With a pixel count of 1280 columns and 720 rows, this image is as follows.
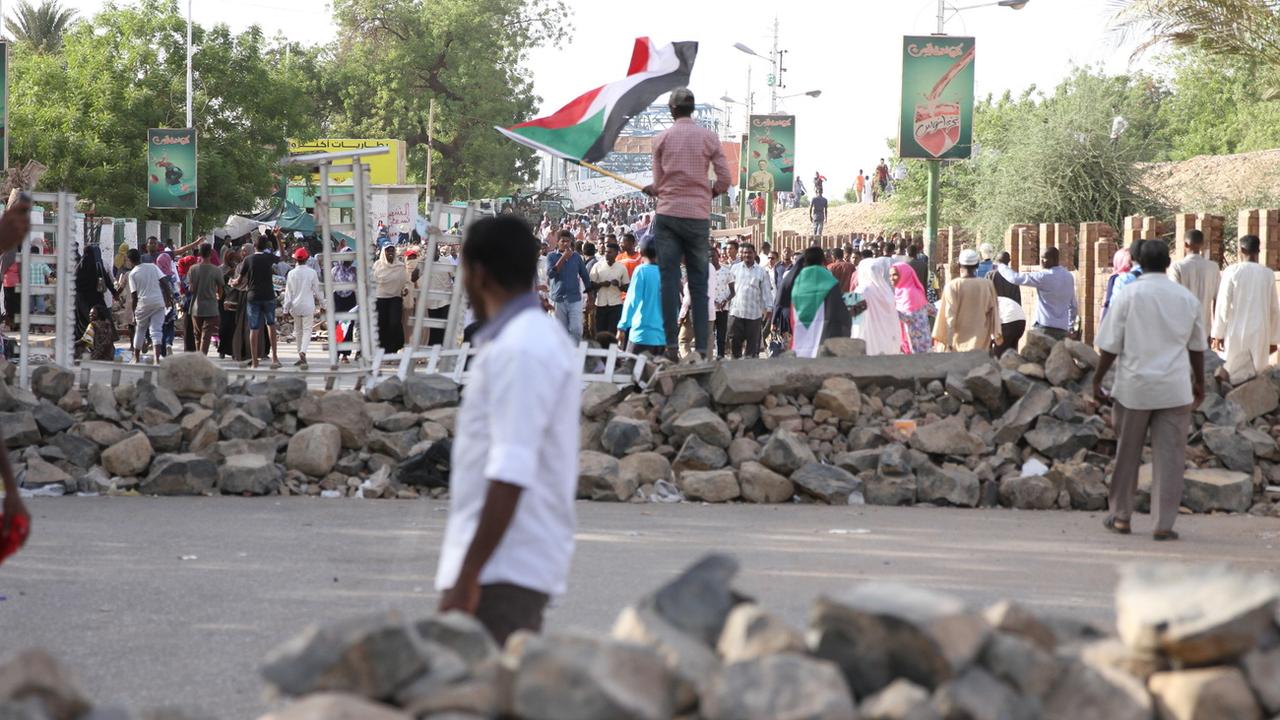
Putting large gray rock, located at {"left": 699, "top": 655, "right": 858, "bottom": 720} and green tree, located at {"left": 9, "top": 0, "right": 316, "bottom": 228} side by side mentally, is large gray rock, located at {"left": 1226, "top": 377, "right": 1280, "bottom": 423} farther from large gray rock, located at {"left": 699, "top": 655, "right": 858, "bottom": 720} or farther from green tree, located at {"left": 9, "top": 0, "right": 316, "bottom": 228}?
green tree, located at {"left": 9, "top": 0, "right": 316, "bottom": 228}

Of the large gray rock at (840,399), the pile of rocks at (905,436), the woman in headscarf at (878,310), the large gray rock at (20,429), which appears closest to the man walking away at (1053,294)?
the woman in headscarf at (878,310)

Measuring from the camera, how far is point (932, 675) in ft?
10.4

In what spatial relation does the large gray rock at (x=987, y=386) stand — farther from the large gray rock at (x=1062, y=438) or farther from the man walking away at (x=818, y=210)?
the man walking away at (x=818, y=210)

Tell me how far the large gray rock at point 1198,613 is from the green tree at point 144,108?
42.4m

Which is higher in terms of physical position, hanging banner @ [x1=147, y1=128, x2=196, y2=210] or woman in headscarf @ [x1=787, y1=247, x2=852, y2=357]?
hanging banner @ [x1=147, y1=128, x2=196, y2=210]

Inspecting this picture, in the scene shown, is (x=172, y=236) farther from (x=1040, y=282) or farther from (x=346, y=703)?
(x=346, y=703)

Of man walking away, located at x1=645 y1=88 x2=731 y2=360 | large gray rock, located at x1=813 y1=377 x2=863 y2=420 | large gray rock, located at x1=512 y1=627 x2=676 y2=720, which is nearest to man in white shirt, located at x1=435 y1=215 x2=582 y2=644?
large gray rock, located at x1=512 y1=627 x2=676 y2=720

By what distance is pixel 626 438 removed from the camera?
11.8 meters

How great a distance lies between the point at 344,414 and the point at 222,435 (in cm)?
102

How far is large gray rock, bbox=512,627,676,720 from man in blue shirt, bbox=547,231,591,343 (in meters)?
14.8

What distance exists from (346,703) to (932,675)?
125 centimetres

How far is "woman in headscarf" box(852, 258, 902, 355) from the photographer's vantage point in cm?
1634

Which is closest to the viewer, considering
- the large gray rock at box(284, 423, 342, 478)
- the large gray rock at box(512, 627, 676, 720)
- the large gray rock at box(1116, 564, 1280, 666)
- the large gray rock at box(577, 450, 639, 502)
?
the large gray rock at box(512, 627, 676, 720)

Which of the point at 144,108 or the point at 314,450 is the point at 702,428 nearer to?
the point at 314,450
